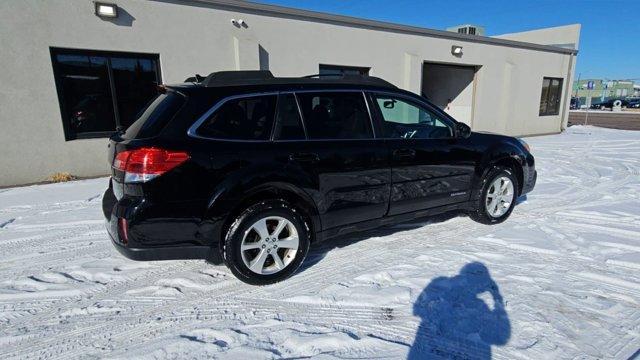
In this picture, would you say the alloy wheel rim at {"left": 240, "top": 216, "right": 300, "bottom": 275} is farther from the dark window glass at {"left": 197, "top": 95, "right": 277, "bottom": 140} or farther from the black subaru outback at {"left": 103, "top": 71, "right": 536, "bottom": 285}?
the dark window glass at {"left": 197, "top": 95, "right": 277, "bottom": 140}

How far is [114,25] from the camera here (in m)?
7.07

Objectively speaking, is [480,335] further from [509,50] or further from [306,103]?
[509,50]

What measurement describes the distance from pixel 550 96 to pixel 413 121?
601 inches

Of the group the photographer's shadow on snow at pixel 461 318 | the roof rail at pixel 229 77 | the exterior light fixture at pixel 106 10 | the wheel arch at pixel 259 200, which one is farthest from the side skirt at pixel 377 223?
the exterior light fixture at pixel 106 10

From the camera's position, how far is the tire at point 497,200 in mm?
4496

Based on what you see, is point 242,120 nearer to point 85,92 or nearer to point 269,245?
point 269,245

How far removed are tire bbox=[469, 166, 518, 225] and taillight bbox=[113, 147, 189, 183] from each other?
358cm

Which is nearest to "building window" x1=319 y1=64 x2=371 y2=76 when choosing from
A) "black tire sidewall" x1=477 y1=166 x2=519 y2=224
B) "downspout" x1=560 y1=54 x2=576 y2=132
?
"black tire sidewall" x1=477 y1=166 x2=519 y2=224

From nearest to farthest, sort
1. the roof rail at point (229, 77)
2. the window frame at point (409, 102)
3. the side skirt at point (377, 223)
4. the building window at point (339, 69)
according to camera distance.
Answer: the roof rail at point (229, 77)
the side skirt at point (377, 223)
the window frame at point (409, 102)
the building window at point (339, 69)

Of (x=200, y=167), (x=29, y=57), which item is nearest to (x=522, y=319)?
(x=200, y=167)

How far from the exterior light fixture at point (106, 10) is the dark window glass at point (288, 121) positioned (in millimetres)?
5823

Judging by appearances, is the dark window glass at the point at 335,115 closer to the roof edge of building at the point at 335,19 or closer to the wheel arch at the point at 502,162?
the wheel arch at the point at 502,162

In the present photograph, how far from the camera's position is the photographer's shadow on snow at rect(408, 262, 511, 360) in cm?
236

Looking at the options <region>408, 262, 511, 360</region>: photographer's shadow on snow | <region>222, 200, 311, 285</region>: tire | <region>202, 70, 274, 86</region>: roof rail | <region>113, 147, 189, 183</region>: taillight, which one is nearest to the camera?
<region>408, 262, 511, 360</region>: photographer's shadow on snow
